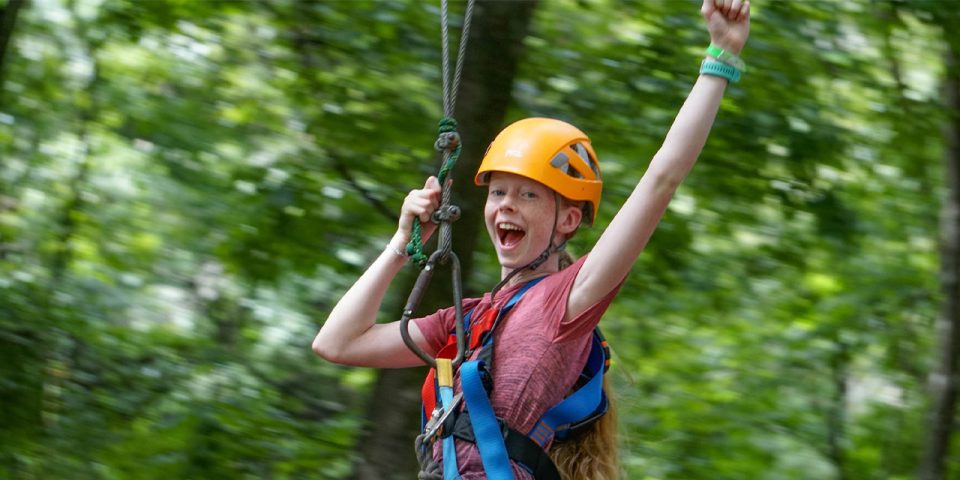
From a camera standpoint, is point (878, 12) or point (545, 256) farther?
point (878, 12)

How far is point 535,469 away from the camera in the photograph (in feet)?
8.13

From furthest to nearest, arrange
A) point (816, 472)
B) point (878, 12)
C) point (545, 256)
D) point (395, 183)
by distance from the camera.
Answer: point (816, 472)
point (878, 12)
point (395, 183)
point (545, 256)

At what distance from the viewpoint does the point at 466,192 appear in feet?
14.4

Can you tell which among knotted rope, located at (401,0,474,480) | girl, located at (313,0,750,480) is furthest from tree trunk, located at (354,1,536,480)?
knotted rope, located at (401,0,474,480)

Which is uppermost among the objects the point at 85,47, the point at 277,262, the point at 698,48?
the point at 698,48

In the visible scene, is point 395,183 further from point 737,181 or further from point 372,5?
point 737,181

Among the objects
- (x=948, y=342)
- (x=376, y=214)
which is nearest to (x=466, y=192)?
(x=376, y=214)

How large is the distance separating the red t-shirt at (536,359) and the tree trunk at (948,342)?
4.76 meters

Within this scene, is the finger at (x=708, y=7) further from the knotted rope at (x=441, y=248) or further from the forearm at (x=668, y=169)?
the knotted rope at (x=441, y=248)

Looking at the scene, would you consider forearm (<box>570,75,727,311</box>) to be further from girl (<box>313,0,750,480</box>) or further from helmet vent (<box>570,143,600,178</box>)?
helmet vent (<box>570,143,600,178</box>)

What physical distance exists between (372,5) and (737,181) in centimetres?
193

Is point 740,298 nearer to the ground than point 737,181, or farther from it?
nearer to the ground

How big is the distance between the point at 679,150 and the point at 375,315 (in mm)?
895

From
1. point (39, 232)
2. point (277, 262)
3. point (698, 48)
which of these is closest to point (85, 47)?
point (39, 232)
